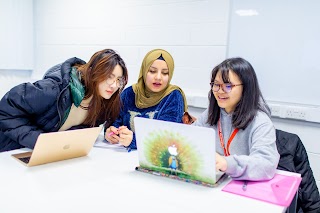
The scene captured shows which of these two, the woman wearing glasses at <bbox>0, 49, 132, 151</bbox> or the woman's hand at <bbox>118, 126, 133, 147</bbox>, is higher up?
the woman wearing glasses at <bbox>0, 49, 132, 151</bbox>

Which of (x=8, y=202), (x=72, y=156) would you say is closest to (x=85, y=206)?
(x=8, y=202)

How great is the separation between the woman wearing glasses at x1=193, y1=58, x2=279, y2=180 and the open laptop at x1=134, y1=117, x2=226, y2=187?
0.18m

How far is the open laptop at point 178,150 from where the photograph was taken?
1085 millimetres

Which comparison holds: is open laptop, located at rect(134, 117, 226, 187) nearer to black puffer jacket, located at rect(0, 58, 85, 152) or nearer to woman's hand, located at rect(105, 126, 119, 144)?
woman's hand, located at rect(105, 126, 119, 144)

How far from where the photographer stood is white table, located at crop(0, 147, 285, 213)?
964 mm

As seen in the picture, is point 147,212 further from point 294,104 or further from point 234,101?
point 294,104

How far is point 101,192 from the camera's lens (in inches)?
42.3

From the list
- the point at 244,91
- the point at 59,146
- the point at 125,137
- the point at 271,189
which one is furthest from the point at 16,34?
the point at 271,189

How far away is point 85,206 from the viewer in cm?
96

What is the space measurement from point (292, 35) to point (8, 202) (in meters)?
1.91

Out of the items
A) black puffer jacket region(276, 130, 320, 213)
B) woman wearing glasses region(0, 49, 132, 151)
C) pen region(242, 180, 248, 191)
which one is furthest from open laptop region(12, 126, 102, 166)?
black puffer jacket region(276, 130, 320, 213)

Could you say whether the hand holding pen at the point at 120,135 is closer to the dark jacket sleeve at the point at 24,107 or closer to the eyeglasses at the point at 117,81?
the eyeglasses at the point at 117,81

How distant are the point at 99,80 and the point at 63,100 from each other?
0.21 m

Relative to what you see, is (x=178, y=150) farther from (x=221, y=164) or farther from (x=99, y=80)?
(x=99, y=80)
